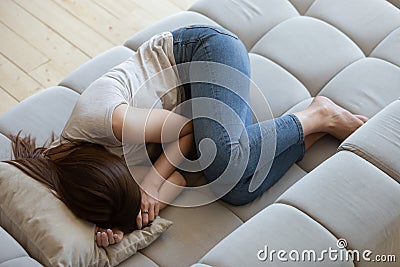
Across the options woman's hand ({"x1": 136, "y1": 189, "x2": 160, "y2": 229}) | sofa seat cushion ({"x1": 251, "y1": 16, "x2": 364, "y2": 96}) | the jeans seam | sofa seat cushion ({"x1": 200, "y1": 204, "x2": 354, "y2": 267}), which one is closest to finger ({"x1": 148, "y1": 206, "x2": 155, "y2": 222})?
woman's hand ({"x1": 136, "y1": 189, "x2": 160, "y2": 229})

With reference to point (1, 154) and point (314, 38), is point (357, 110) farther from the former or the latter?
point (1, 154)

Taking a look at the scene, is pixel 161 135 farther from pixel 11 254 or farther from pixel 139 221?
pixel 11 254

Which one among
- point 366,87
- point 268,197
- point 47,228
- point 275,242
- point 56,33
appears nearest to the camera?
point 275,242

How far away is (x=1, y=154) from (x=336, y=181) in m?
0.86

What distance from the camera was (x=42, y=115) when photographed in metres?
1.78

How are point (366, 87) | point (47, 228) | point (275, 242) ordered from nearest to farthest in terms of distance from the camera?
point (275, 242), point (47, 228), point (366, 87)

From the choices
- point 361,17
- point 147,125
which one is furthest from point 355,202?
point 361,17

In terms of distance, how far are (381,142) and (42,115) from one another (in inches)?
35.5

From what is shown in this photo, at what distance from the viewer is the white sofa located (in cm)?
128

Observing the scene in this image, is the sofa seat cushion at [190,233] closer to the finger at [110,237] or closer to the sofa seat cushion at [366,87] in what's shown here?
the finger at [110,237]

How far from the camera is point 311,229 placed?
128 cm

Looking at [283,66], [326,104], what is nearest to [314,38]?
[283,66]

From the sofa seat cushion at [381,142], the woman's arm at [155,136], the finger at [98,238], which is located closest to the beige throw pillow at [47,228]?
the finger at [98,238]

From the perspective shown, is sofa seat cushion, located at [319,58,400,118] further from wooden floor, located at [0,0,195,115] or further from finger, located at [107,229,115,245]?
wooden floor, located at [0,0,195,115]
